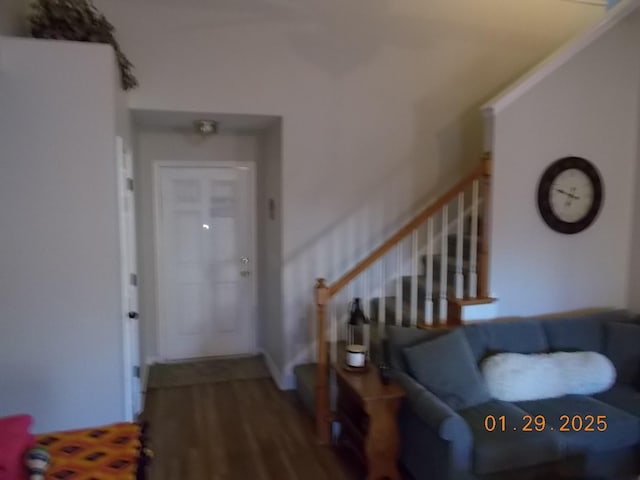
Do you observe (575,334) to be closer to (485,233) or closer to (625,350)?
(625,350)

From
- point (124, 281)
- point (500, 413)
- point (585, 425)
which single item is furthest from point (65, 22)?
point (585, 425)

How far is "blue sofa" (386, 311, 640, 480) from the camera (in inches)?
105

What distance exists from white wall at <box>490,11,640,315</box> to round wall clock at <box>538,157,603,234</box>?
0.06 m

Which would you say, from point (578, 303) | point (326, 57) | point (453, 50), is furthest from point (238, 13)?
point (578, 303)

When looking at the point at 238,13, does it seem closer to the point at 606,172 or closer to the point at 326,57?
the point at 326,57

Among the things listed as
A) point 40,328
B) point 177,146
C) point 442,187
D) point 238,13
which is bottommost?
point 40,328

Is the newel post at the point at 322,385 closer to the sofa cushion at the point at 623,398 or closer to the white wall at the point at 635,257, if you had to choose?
the sofa cushion at the point at 623,398

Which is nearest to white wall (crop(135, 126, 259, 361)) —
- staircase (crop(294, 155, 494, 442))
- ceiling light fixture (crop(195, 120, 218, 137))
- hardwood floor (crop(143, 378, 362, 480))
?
ceiling light fixture (crop(195, 120, 218, 137))

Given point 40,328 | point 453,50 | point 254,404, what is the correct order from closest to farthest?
1. point 40,328
2. point 254,404
3. point 453,50

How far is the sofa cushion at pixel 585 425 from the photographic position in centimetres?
283

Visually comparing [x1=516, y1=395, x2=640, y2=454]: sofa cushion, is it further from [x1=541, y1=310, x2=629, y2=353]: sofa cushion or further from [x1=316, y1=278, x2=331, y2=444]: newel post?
[x1=316, y1=278, x2=331, y2=444]: newel post

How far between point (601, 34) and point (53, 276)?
4.25m

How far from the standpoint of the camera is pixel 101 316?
3.08 metres

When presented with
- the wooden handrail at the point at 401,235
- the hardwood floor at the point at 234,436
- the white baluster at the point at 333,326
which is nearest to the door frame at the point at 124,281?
the hardwood floor at the point at 234,436
